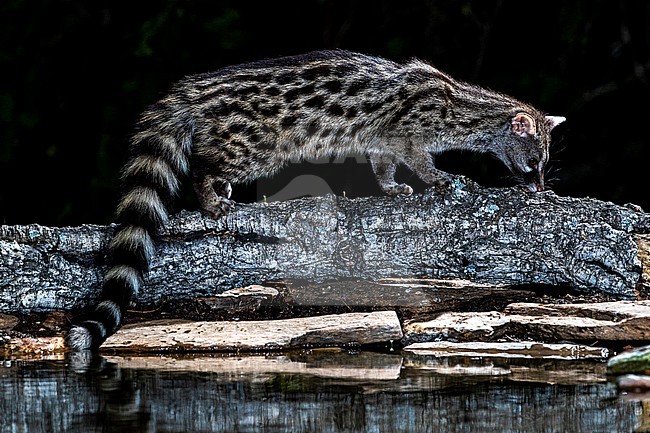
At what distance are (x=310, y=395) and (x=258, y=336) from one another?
93cm

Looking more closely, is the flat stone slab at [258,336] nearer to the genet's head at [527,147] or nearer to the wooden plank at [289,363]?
the wooden plank at [289,363]

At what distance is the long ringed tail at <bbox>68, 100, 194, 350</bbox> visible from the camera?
4.13 metres

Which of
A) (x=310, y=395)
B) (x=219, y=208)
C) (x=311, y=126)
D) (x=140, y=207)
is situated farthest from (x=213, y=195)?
(x=310, y=395)

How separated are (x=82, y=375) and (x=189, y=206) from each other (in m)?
3.58

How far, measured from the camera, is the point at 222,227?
435cm

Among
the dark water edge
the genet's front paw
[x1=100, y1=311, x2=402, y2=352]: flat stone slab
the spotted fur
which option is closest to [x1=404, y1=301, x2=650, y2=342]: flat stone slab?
[x1=100, y1=311, x2=402, y2=352]: flat stone slab

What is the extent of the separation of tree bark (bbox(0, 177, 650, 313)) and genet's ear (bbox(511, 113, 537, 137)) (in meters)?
1.38

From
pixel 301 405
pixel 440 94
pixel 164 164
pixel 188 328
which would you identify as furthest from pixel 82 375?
pixel 440 94

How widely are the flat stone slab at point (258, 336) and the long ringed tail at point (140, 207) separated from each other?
0.33 feet

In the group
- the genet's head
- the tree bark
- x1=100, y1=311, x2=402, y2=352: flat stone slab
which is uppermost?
the genet's head

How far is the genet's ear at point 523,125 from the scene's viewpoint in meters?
5.71

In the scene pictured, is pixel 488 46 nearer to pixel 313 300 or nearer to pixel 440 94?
pixel 440 94

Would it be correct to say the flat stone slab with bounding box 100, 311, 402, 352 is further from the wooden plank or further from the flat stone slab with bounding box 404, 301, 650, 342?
the flat stone slab with bounding box 404, 301, 650, 342

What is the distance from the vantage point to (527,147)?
5801mm
